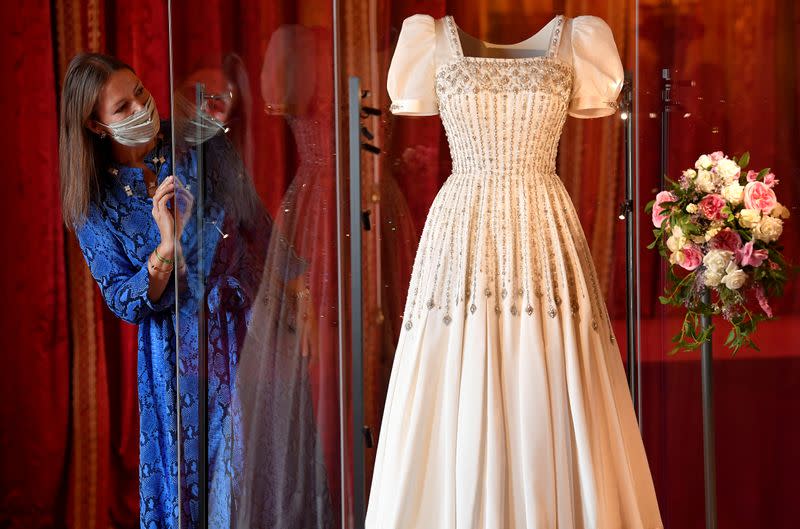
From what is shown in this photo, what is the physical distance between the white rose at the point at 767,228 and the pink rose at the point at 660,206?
7.2 inches

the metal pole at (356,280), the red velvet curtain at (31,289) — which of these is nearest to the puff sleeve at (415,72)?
the metal pole at (356,280)

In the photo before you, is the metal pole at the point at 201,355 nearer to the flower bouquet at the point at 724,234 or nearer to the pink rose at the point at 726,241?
the flower bouquet at the point at 724,234

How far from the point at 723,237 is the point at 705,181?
123 mm

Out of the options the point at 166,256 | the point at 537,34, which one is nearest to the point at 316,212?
the point at 166,256

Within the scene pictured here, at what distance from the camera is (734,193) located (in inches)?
79.4

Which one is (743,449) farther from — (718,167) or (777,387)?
(718,167)

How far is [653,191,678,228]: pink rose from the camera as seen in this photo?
6.85 ft

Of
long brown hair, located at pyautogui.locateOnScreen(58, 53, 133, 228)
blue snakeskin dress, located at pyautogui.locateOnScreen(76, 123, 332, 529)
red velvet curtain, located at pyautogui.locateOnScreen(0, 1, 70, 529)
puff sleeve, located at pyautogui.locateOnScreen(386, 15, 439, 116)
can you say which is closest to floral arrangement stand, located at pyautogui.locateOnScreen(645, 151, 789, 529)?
puff sleeve, located at pyautogui.locateOnScreen(386, 15, 439, 116)

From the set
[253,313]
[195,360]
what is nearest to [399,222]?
[253,313]

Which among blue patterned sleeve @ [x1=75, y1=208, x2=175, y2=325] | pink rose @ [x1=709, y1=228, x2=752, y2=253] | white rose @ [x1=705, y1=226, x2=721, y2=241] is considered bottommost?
blue patterned sleeve @ [x1=75, y1=208, x2=175, y2=325]

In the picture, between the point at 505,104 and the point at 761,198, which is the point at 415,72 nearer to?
the point at 505,104

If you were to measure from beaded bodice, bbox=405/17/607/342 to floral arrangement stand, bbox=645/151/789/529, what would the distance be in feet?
0.86

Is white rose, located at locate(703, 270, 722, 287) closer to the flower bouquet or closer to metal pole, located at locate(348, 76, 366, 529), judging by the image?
the flower bouquet

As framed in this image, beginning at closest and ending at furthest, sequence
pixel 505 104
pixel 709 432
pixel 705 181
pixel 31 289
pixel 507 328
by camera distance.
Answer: pixel 507 328
pixel 505 104
pixel 705 181
pixel 709 432
pixel 31 289
